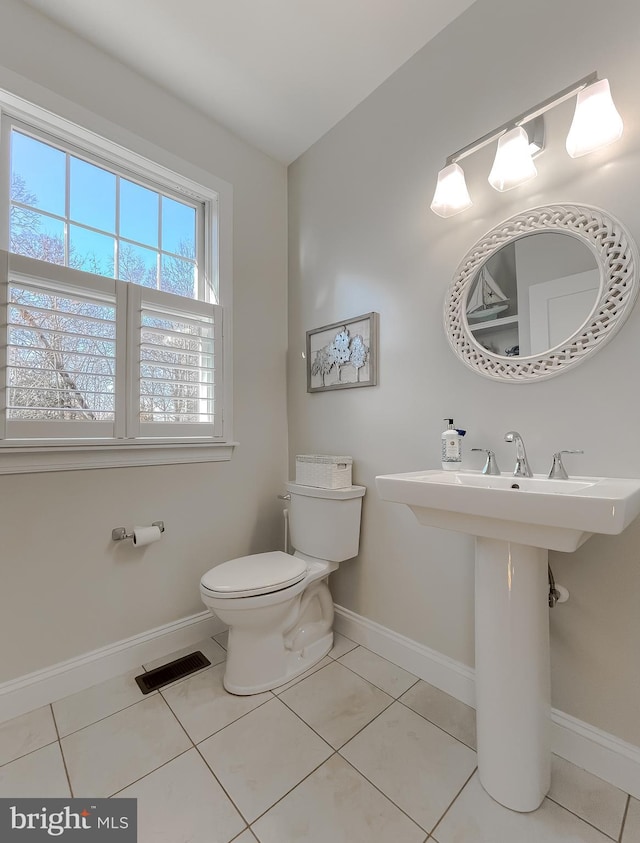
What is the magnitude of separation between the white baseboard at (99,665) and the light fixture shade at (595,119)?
93.5 inches

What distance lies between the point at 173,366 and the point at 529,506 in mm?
1554

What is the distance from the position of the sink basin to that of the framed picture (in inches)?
30.9

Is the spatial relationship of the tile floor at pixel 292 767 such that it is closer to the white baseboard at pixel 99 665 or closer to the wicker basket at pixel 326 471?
the white baseboard at pixel 99 665

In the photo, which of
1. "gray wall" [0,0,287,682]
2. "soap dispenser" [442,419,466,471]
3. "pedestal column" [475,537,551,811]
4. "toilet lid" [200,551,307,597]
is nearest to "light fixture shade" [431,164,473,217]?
"soap dispenser" [442,419,466,471]

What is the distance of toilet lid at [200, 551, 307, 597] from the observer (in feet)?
4.72

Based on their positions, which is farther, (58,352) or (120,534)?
(120,534)

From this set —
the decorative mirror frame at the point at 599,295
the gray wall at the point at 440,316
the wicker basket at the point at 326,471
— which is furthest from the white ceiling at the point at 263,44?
the wicker basket at the point at 326,471

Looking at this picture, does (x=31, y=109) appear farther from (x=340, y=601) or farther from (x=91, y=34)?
(x=340, y=601)

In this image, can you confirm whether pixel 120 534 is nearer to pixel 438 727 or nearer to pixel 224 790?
pixel 224 790

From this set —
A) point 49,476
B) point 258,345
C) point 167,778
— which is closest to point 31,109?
point 258,345

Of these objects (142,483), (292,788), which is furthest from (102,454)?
(292,788)

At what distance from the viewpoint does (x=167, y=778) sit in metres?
1.13

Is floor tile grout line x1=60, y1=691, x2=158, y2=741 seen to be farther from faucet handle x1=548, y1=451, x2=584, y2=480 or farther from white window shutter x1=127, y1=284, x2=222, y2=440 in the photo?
faucet handle x1=548, y1=451, x2=584, y2=480

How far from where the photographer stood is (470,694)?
1442 millimetres
